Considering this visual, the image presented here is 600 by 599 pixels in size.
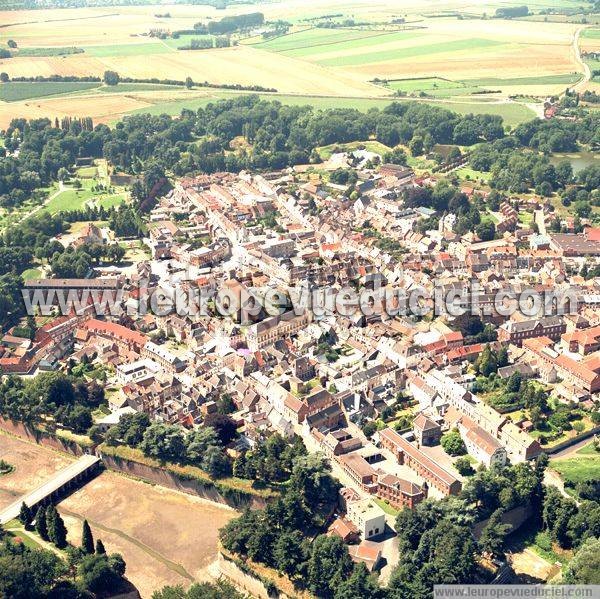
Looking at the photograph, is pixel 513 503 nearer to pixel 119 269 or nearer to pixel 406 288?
pixel 406 288

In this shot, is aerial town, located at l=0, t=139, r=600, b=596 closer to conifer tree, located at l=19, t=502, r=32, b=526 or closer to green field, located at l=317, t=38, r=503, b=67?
conifer tree, located at l=19, t=502, r=32, b=526

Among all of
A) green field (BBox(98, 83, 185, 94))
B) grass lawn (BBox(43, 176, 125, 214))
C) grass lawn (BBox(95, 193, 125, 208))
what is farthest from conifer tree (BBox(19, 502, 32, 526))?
green field (BBox(98, 83, 185, 94))

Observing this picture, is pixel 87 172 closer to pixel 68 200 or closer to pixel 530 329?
pixel 68 200

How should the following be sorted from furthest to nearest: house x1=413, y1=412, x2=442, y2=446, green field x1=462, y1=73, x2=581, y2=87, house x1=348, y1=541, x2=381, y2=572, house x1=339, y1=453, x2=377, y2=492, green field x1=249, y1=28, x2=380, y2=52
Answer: green field x1=249, y1=28, x2=380, y2=52 < green field x1=462, y1=73, x2=581, y2=87 < house x1=413, y1=412, x2=442, y2=446 < house x1=339, y1=453, x2=377, y2=492 < house x1=348, y1=541, x2=381, y2=572

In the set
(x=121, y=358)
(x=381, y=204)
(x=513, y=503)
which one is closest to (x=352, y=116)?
(x=381, y=204)

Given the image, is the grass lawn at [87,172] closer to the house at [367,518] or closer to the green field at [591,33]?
the house at [367,518]

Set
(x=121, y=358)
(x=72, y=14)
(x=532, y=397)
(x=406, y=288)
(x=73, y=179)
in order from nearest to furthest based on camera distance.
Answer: (x=532, y=397) < (x=121, y=358) < (x=406, y=288) < (x=73, y=179) < (x=72, y=14)

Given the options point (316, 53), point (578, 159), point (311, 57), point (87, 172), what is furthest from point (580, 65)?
point (87, 172)
